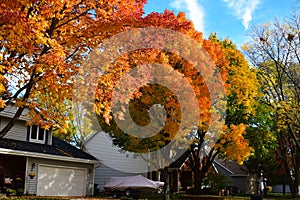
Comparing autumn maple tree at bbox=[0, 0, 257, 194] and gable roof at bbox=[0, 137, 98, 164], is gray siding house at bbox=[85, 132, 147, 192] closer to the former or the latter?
gable roof at bbox=[0, 137, 98, 164]

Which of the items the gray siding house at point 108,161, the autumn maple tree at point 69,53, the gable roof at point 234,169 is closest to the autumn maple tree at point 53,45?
the autumn maple tree at point 69,53

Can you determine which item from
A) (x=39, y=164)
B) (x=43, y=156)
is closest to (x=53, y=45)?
(x=43, y=156)

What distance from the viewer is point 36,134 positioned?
24547mm

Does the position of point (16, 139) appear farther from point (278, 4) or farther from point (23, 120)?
point (278, 4)

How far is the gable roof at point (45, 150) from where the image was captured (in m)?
20.9

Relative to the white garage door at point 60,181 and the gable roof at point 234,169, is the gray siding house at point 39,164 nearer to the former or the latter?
the white garage door at point 60,181

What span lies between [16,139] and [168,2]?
41.3ft

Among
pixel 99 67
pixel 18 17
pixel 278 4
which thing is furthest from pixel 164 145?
pixel 18 17

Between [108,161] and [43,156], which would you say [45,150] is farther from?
[108,161]

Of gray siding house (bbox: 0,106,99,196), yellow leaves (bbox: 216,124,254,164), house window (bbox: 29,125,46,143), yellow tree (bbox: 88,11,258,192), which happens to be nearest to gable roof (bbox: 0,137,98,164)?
gray siding house (bbox: 0,106,99,196)

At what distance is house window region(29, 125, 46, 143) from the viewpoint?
24.1 metres

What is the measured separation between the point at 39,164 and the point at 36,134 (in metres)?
2.58

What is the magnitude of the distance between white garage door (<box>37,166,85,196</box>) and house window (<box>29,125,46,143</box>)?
213 centimetres

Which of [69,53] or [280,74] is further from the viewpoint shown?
[280,74]
